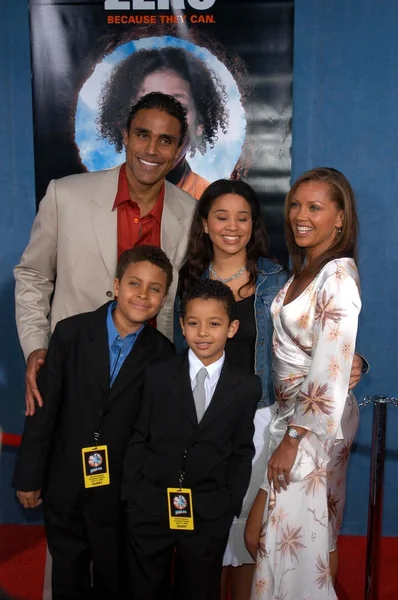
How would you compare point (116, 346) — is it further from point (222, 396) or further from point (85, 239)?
point (85, 239)

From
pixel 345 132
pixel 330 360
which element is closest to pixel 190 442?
pixel 330 360

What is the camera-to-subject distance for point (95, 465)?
217cm

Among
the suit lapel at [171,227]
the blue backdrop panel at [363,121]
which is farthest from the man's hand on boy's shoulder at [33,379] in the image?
the blue backdrop panel at [363,121]

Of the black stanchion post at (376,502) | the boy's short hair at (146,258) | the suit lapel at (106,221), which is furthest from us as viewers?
the suit lapel at (106,221)

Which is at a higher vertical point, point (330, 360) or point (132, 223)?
point (132, 223)

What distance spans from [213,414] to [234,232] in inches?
29.8

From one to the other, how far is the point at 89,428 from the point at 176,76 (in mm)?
1962

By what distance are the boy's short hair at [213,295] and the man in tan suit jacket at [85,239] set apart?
398 mm

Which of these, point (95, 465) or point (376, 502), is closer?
point (95, 465)

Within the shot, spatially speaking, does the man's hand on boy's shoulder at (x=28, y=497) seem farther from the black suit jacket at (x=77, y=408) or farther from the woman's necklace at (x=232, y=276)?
the woman's necklace at (x=232, y=276)

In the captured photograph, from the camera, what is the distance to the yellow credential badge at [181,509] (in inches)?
81.0

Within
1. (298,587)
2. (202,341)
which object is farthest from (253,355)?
(298,587)

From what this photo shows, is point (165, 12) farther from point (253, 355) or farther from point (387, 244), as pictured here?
point (253, 355)

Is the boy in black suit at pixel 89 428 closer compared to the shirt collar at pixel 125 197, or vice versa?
the boy in black suit at pixel 89 428
